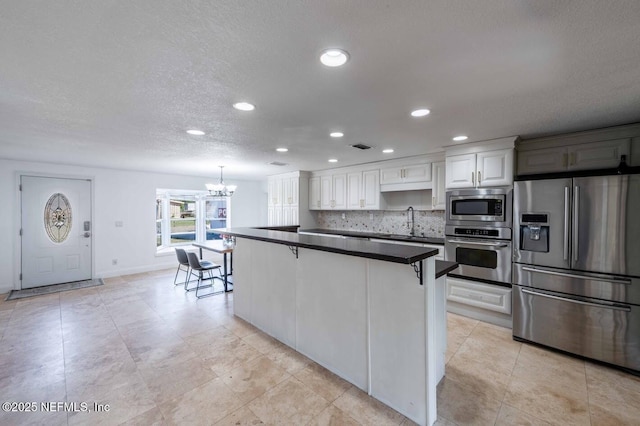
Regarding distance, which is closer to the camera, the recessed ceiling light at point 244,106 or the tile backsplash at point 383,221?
the recessed ceiling light at point 244,106

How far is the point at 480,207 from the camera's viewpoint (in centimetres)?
342

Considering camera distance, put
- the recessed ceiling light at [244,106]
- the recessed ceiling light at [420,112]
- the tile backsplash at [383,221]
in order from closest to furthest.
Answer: the recessed ceiling light at [244,106] < the recessed ceiling light at [420,112] < the tile backsplash at [383,221]

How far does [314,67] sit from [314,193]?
454 cm

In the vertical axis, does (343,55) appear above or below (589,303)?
above

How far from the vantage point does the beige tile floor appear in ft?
6.25

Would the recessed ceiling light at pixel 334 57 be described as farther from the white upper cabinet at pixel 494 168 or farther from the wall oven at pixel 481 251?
the wall oven at pixel 481 251

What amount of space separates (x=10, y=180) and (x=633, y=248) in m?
8.47

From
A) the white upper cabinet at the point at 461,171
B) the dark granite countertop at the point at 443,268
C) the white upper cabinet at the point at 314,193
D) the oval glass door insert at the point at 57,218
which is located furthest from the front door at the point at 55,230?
the white upper cabinet at the point at 461,171

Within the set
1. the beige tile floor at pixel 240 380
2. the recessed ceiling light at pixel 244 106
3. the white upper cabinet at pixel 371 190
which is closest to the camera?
the beige tile floor at pixel 240 380

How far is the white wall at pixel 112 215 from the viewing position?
469 centimetres

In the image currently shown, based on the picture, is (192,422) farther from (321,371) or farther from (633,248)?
(633,248)

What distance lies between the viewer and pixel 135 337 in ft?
10.0

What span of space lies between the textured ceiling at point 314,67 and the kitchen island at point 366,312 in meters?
1.17

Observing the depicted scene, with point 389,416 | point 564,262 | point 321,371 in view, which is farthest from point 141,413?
point 564,262
